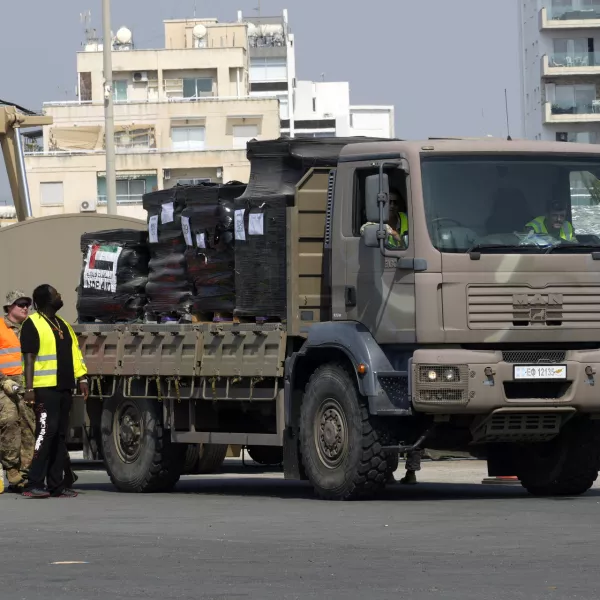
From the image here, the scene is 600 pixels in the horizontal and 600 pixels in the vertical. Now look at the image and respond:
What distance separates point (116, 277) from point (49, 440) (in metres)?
2.38

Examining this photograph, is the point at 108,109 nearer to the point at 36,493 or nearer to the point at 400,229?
the point at 36,493

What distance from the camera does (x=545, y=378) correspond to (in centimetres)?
1454

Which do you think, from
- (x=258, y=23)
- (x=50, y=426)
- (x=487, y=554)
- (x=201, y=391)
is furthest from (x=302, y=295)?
(x=258, y=23)

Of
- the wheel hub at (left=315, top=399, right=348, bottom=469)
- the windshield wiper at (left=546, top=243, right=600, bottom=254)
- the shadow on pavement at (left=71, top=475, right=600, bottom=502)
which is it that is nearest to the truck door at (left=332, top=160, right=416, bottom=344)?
the wheel hub at (left=315, top=399, right=348, bottom=469)

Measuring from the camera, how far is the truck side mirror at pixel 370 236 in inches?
571

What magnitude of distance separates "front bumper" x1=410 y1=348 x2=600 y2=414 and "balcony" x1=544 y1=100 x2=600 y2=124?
9305 centimetres

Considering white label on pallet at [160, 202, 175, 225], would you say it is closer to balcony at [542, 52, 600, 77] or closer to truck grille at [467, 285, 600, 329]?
truck grille at [467, 285, 600, 329]

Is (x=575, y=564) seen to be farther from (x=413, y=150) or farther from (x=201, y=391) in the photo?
(x=201, y=391)

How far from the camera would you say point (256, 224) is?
51.6ft

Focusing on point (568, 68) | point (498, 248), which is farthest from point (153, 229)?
point (568, 68)

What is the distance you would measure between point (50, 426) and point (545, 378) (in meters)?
4.55

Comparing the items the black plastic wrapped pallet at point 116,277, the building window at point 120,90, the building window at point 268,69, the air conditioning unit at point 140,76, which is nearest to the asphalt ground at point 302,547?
the black plastic wrapped pallet at point 116,277

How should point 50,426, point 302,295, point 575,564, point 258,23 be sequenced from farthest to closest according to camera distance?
1. point 258,23
2. point 50,426
3. point 302,295
4. point 575,564

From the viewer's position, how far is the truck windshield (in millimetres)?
14477
